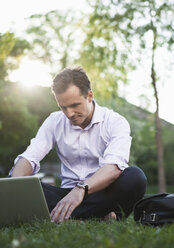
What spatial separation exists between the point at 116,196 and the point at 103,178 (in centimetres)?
36

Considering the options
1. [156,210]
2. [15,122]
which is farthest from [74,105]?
[15,122]

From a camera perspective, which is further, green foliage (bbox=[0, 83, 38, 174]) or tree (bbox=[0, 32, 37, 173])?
green foliage (bbox=[0, 83, 38, 174])

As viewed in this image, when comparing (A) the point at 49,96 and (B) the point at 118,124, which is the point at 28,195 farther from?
(A) the point at 49,96

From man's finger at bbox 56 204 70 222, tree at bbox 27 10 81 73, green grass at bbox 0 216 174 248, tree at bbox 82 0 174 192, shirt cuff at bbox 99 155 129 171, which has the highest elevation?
tree at bbox 27 10 81 73

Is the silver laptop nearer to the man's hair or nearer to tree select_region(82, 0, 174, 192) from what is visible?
the man's hair

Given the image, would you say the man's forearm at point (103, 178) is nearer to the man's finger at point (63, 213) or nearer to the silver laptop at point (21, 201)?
the man's finger at point (63, 213)

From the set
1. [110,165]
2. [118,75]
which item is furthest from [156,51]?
[110,165]

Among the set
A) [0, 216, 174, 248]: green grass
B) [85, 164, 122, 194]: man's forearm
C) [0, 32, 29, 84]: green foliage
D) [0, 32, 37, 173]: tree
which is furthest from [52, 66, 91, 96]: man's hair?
[0, 32, 37, 173]: tree

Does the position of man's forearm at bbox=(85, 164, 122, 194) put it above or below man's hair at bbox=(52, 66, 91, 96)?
below

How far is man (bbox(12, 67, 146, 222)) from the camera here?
3.50m

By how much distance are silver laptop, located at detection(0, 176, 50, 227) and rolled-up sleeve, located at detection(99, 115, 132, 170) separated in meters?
0.74

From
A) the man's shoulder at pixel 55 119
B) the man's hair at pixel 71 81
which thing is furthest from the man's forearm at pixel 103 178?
the man's shoulder at pixel 55 119

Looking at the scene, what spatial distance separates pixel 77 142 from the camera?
409 cm

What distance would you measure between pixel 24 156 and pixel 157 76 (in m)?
6.20
